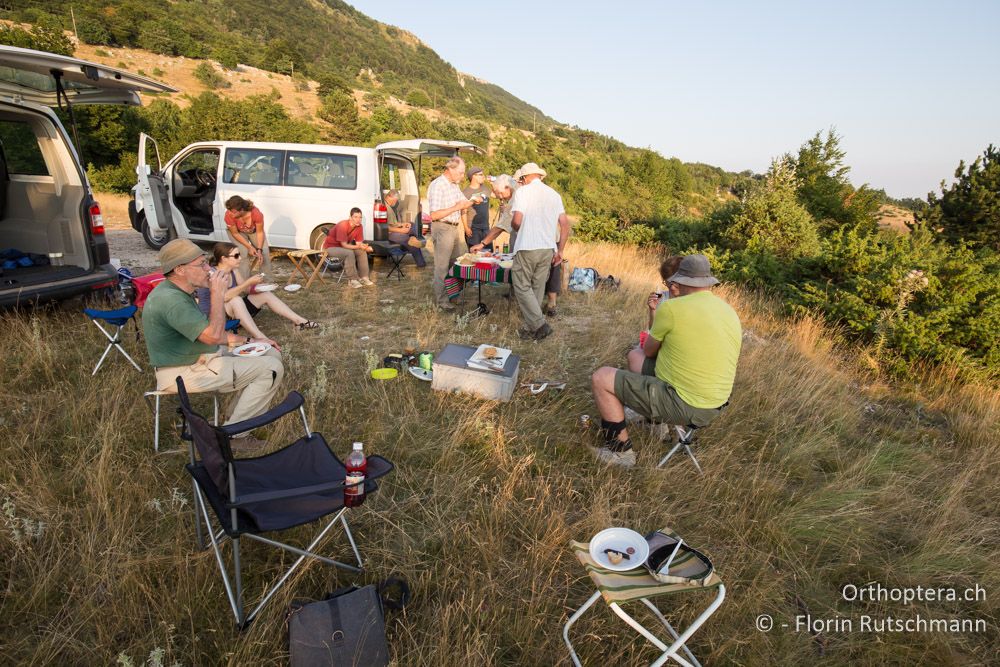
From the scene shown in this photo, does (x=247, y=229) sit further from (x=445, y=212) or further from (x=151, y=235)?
(x=151, y=235)

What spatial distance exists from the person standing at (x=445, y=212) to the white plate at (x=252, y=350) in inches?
105

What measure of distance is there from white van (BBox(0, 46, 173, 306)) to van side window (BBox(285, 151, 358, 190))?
82.1 inches

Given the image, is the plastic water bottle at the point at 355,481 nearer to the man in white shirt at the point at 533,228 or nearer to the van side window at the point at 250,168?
the man in white shirt at the point at 533,228

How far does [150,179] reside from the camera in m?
7.30

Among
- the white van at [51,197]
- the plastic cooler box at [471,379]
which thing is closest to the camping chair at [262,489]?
the plastic cooler box at [471,379]

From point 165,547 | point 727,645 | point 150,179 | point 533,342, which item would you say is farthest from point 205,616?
point 150,179

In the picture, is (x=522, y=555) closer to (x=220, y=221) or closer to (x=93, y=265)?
(x=93, y=265)

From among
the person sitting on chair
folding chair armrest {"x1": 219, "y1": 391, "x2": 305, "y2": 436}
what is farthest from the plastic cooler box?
the person sitting on chair

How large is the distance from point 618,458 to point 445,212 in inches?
138

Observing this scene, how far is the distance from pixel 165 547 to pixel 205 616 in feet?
1.52

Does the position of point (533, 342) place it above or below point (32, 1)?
below

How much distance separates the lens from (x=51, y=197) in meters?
4.70

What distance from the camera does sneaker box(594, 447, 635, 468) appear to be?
9.29ft

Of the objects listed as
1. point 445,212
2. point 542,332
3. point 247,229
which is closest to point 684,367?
point 542,332
